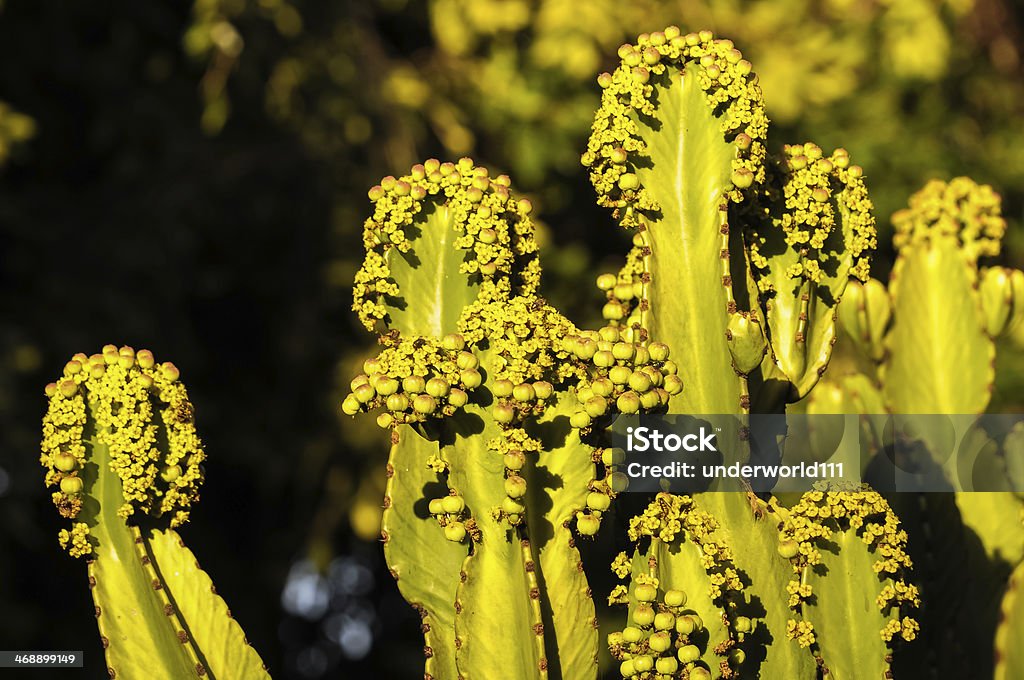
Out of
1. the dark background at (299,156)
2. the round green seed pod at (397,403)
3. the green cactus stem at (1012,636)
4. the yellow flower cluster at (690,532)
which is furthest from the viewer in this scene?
the dark background at (299,156)

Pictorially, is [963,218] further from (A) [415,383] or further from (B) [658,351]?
(A) [415,383]

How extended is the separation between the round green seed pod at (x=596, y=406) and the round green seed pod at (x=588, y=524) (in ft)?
0.40

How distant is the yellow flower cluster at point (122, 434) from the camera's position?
5.08ft

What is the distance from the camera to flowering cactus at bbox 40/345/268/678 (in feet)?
5.09

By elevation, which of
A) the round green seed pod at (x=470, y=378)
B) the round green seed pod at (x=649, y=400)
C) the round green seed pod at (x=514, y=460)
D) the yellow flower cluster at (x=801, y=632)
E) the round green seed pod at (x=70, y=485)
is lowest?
the yellow flower cluster at (x=801, y=632)

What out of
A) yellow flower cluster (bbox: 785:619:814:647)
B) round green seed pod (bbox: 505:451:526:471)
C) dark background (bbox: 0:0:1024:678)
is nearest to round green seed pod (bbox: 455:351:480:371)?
round green seed pod (bbox: 505:451:526:471)

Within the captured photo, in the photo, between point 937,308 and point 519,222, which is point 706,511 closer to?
point 519,222

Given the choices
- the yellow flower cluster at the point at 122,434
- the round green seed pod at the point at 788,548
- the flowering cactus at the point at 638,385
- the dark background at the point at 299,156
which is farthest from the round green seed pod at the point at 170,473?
the dark background at the point at 299,156

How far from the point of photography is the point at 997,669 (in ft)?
5.58

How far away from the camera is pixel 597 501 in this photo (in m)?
1.41

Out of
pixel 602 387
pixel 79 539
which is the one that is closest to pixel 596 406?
pixel 602 387

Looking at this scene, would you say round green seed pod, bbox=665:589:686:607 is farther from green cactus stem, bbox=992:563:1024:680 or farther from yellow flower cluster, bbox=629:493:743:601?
green cactus stem, bbox=992:563:1024:680

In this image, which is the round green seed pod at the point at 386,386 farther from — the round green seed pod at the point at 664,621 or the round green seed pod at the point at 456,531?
the round green seed pod at the point at 664,621

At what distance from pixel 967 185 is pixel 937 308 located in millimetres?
218
